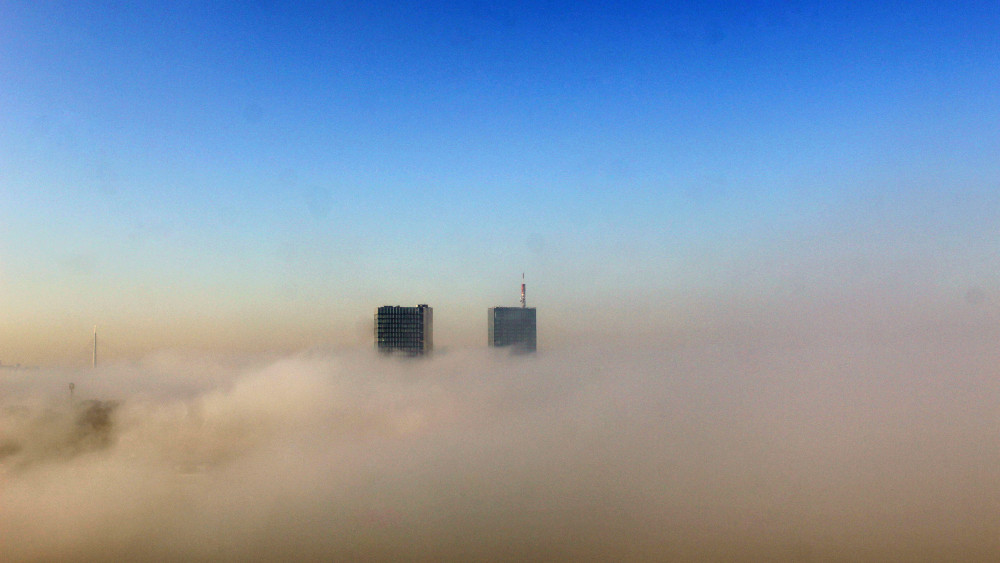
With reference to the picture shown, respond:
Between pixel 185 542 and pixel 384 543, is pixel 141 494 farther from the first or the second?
pixel 384 543

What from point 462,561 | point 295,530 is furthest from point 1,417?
point 462,561

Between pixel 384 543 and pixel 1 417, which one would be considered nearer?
pixel 1 417

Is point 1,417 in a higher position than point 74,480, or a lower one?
higher

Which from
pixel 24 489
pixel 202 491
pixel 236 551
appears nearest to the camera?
pixel 24 489

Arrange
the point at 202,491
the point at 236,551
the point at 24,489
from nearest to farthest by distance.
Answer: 1. the point at 24,489
2. the point at 236,551
3. the point at 202,491

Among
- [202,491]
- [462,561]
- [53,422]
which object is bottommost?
[462,561]

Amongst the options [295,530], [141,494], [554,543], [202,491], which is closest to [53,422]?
[141,494]

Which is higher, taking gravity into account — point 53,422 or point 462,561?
point 53,422

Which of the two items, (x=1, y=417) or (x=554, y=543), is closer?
(x=1, y=417)

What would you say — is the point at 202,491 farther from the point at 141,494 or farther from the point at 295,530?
the point at 295,530
